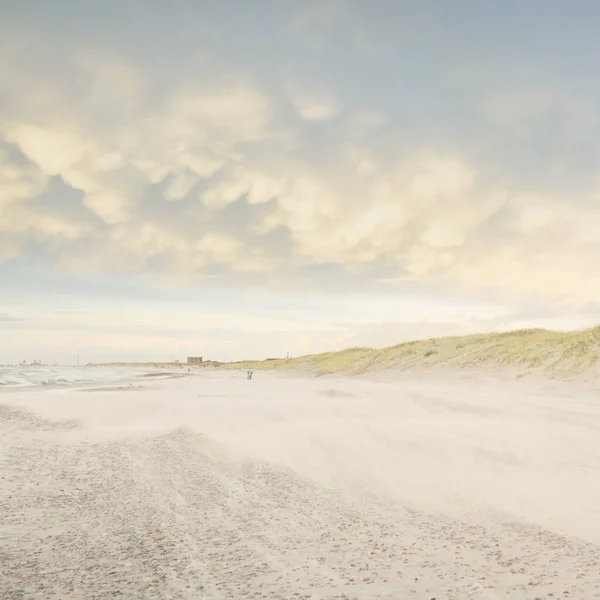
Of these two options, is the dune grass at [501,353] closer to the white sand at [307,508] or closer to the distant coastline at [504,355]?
the distant coastline at [504,355]

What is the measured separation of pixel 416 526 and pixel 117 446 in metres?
6.96

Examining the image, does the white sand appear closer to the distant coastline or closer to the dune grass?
the distant coastline

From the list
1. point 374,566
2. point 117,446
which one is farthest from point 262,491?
point 117,446

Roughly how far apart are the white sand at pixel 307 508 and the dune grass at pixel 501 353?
35.5 feet

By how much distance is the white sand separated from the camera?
14.4ft

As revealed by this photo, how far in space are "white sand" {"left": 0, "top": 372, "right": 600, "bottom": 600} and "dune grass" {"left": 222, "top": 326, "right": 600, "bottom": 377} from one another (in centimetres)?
1081

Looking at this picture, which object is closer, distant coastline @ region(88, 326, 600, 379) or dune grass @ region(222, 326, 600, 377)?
distant coastline @ region(88, 326, 600, 379)

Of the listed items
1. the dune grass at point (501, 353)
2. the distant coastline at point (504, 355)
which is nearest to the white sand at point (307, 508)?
the distant coastline at point (504, 355)

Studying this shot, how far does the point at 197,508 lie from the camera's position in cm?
657

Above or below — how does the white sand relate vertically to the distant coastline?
below

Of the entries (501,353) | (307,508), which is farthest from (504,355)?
(307,508)

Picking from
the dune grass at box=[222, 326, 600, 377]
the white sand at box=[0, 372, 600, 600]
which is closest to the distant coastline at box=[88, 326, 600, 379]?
the dune grass at box=[222, 326, 600, 377]

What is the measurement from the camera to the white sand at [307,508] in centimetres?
438

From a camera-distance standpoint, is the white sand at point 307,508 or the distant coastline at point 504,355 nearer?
the white sand at point 307,508
